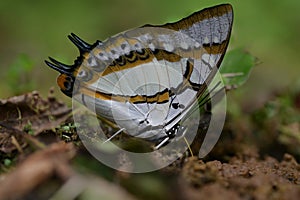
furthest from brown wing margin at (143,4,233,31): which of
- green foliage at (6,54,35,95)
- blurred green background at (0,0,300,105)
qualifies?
blurred green background at (0,0,300,105)

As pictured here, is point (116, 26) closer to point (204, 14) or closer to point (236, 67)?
point (236, 67)

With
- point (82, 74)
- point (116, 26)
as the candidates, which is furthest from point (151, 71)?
point (116, 26)

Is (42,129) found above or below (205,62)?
below

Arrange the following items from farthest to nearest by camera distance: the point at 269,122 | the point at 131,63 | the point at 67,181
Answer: the point at 269,122 → the point at 131,63 → the point at 67,181

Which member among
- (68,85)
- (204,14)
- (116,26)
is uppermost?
(204,14)

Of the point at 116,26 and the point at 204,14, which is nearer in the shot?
the point at 204,14

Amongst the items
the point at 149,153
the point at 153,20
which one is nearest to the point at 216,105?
the point at 149,153

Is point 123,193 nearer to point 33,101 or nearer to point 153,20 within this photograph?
point 33,101
